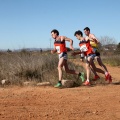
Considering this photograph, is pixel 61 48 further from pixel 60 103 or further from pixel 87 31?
pixel 60 103

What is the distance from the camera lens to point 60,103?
6668 millimetres

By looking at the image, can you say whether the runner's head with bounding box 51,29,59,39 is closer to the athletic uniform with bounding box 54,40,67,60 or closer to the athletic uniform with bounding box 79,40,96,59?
the athletic uniform with bounding box 54,40,67,60

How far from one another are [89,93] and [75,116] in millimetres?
2328

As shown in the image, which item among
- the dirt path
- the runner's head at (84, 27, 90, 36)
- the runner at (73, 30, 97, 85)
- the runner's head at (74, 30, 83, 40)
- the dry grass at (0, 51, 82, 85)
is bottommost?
the dirt path

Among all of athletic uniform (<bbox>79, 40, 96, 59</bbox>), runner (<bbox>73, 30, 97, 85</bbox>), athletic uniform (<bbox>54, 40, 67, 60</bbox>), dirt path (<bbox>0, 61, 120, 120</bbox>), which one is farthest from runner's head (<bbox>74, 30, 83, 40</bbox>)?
dirt path (<bbox>0, 61, 120, 120</bbox>)

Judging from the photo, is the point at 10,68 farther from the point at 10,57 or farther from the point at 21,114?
the point at 21,114

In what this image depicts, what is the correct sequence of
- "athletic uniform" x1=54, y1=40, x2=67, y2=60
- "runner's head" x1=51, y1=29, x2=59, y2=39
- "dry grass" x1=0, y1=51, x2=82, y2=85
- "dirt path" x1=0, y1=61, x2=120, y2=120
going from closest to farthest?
1. "dirt path" x1=0, y1=61, x2=120, y2=120
2. "athletic uniform" x1=54, y1=40, x2=67, y2=60
3. "runner's head" x1=51, y1=29, x2=59, y2=39
4. "dry grass" x1=0, y1=51, x2=82, y2=85

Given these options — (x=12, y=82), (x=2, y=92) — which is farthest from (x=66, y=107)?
(x=12, y=82)

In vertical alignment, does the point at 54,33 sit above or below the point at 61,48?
above

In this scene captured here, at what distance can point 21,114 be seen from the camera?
18.6 feet

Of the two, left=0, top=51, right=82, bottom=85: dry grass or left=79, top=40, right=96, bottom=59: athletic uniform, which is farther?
left=0, top=51, right=82, bottom=85: dry grass

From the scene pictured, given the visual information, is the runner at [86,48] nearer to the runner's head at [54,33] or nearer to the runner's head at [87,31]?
the runner's head at [87,31]

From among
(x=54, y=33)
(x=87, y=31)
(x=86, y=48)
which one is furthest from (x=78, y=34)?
(x=54, y=33)

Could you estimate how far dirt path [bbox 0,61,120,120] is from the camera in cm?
562
